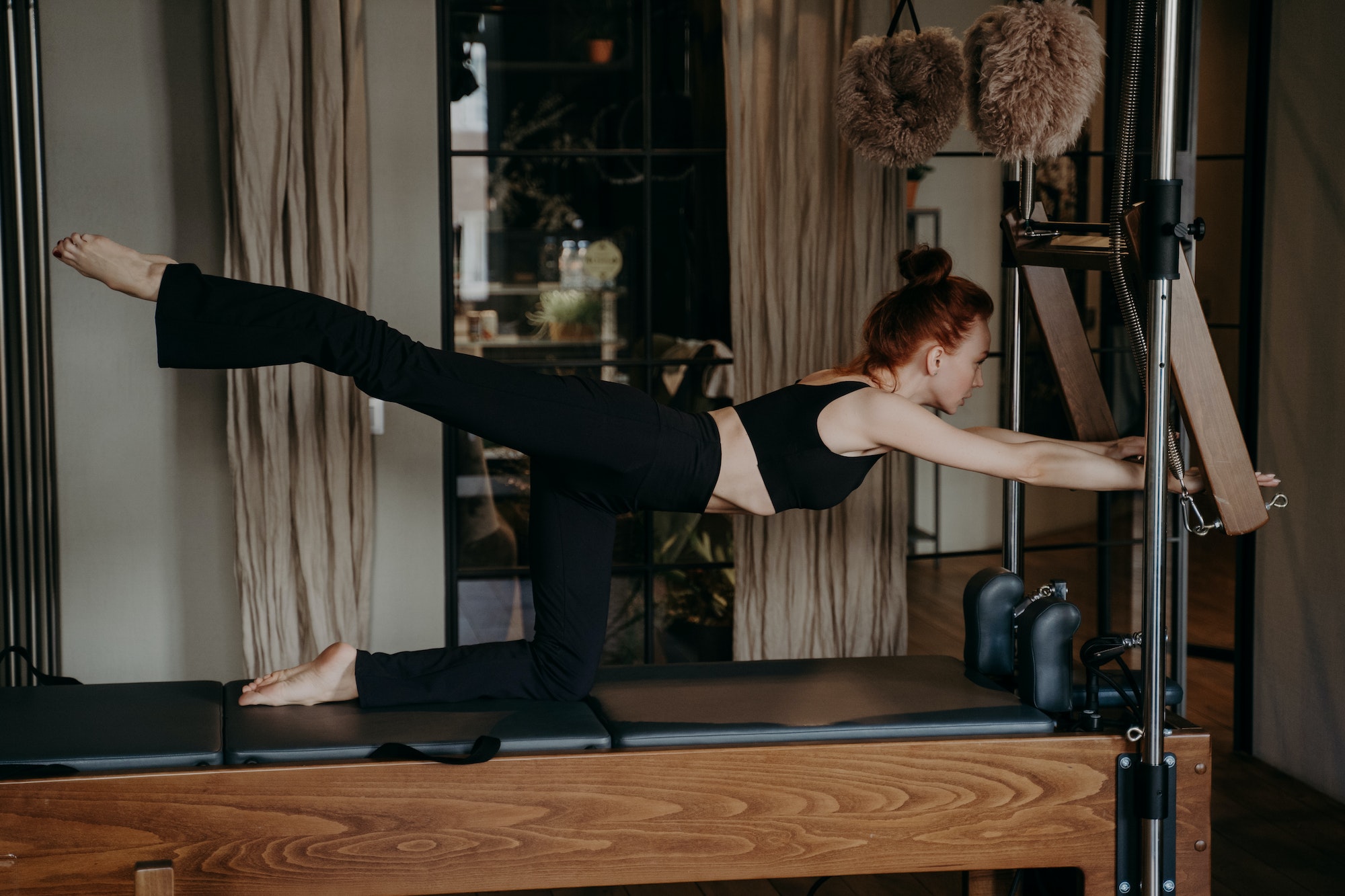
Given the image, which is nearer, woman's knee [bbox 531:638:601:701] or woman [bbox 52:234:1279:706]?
woman [bbox 52:234:1279:706]

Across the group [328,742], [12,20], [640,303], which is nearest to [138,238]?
[12,20]

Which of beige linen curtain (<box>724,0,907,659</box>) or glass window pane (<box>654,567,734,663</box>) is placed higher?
beige linen curtain (<box>724,0,907,659</box>)

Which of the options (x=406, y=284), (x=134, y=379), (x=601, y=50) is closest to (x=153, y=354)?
(x=134, y=379)

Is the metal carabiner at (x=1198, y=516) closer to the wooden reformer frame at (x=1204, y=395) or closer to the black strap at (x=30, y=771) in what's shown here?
the wooden reformer frame at (x=1204, y=395)

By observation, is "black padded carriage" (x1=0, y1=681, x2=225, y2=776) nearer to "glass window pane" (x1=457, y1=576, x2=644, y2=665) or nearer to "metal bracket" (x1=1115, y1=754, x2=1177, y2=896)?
"glass window pane" (x1=457, y1=576, x2=644, y2=665)

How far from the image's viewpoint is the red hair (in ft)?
7.50

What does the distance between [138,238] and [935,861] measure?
2654mm

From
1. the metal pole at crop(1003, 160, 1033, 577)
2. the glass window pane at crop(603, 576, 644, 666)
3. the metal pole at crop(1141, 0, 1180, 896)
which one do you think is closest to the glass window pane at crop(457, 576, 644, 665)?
the glass window pane at crop(603, 576, 644, 666)

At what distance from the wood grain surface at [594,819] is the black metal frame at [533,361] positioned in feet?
5.28

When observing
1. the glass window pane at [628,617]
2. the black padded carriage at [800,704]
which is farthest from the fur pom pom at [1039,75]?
the glass window pane at [628,617]

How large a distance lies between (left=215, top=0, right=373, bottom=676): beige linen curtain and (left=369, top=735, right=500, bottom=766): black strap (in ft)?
4.92

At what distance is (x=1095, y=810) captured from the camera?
202 cm

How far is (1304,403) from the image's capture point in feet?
10.6

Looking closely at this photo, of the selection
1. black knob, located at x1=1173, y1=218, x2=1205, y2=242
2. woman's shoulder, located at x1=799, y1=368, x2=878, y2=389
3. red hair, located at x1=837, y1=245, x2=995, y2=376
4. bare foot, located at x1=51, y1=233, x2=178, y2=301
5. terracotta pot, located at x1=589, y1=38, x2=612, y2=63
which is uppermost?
terracotta pot, located at x1=589, y1=38, x2=612, y2=63
